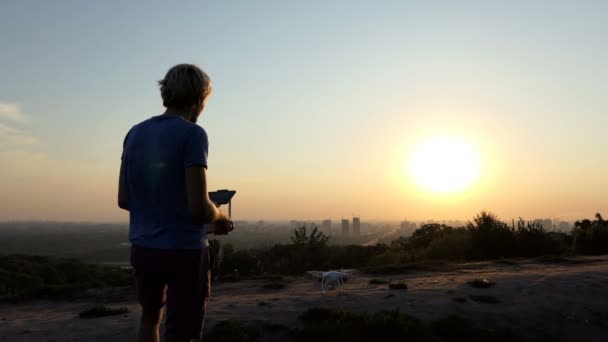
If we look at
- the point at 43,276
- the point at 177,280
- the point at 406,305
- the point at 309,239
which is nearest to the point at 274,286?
the point at 406,305

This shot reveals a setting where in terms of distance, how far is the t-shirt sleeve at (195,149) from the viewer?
2650 millimetres

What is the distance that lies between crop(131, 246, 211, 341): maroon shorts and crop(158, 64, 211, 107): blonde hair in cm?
86

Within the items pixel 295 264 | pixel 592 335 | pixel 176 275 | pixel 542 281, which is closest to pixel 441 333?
pixel 592 335

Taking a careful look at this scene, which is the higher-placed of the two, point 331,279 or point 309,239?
point 309,239

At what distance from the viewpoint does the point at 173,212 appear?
2.71 metres

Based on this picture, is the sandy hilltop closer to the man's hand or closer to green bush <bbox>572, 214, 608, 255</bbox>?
the man's hand

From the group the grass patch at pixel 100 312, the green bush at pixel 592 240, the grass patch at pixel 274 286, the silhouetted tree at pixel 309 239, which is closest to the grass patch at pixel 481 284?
the grass patch at pixel 274 286

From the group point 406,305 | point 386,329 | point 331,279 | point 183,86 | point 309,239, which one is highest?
point 183,86

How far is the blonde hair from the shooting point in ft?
9.39

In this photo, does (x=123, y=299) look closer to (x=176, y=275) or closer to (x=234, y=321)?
(x=234, y=321)

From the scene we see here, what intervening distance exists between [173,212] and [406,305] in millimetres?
5487

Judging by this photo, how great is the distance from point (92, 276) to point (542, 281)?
A: 26911 mm

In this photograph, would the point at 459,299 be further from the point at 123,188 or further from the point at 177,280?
the point at 123,188

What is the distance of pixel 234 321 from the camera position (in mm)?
→ 6195
